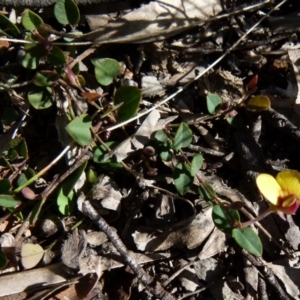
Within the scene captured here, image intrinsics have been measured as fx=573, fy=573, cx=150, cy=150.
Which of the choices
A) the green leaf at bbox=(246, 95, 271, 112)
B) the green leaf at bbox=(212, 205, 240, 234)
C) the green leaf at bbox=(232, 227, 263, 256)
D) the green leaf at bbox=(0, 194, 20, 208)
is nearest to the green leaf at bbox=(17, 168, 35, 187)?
the green leaf at bbox=(0, 194, 20, 208)

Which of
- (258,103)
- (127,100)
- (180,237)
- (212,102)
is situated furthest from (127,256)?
(258,103)

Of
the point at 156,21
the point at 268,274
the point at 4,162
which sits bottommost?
the point at 268,274

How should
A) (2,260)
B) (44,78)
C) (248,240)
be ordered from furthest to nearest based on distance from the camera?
(44,78)
(2,260)
(248,240)

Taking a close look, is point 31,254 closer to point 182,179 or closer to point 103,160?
point 103,160

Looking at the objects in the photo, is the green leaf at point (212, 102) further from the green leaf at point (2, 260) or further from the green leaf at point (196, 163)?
the green leaf at point (2, 260)

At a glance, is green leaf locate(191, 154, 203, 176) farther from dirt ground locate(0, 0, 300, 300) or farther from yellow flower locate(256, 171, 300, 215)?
yellow flower locate(256, 171, 300, 215)

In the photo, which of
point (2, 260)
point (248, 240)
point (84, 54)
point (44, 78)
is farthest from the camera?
point (84, 54)

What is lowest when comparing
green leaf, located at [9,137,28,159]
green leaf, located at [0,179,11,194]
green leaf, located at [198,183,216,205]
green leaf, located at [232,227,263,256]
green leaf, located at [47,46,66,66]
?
green leaf, located at [232,227,263,256]
